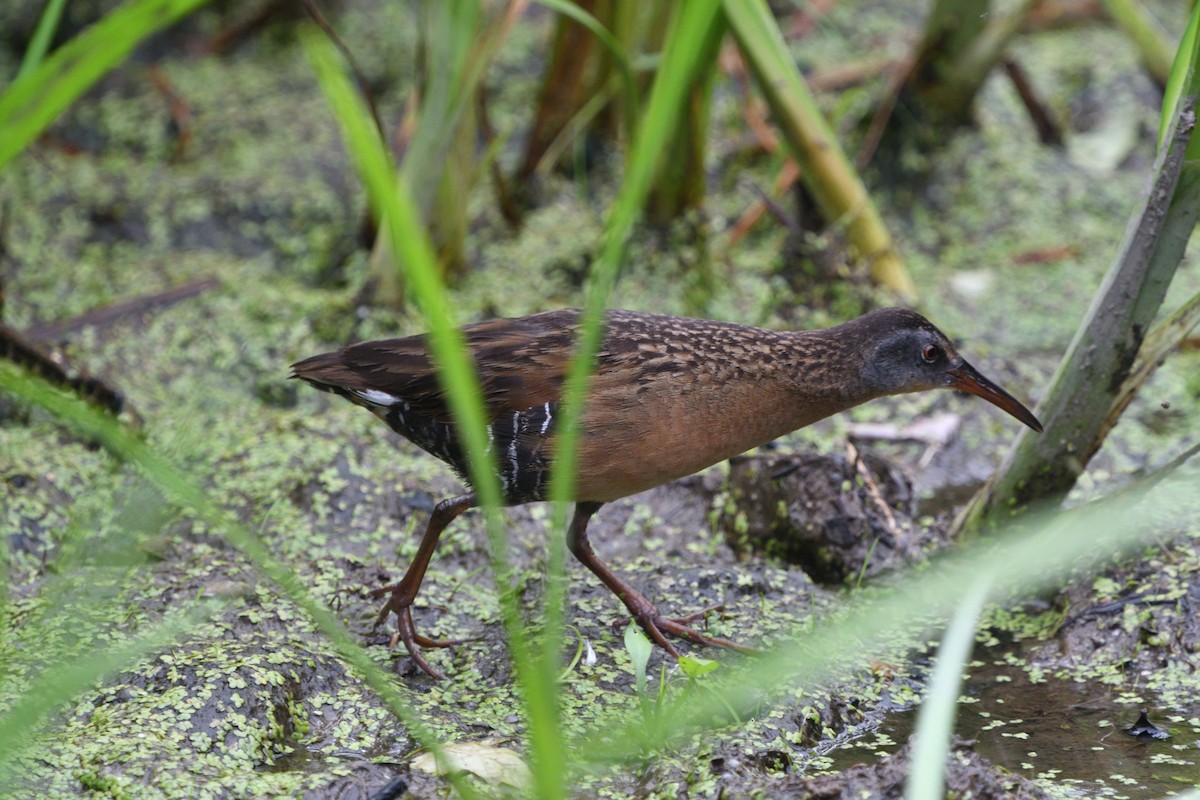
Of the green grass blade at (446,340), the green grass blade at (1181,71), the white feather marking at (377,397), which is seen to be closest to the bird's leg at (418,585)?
the white feather marking at (377,397)

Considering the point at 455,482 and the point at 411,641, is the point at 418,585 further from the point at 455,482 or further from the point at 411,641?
the point at 455,482

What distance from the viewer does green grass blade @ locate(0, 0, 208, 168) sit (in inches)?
64.6

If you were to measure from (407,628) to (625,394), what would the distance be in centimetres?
74

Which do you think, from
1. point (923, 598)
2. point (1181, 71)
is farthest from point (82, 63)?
point (1181, 71)

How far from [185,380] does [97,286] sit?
72cm

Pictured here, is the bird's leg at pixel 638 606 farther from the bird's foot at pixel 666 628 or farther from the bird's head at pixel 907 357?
the bird's head at pixel 907 357

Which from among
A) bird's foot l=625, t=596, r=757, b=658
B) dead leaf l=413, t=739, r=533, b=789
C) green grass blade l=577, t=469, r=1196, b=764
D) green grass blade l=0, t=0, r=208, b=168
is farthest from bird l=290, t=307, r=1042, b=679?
green grass blade l=0, t=0, r=208, b=168

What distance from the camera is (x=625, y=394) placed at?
2.92m

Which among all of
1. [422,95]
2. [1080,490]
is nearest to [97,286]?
[422,95]

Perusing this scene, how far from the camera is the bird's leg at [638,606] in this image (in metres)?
3.04

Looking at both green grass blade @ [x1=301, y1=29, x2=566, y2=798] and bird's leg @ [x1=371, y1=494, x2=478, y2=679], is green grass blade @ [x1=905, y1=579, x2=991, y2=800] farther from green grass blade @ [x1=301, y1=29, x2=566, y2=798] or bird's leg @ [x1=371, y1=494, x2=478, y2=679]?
bird's leg @ [x1=371, y1=494, x2=478, y2=679]

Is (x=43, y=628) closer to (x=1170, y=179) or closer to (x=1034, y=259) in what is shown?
(x=1170, y=179)

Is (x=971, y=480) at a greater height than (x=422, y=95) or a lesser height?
lesser

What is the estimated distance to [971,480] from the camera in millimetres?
4141
